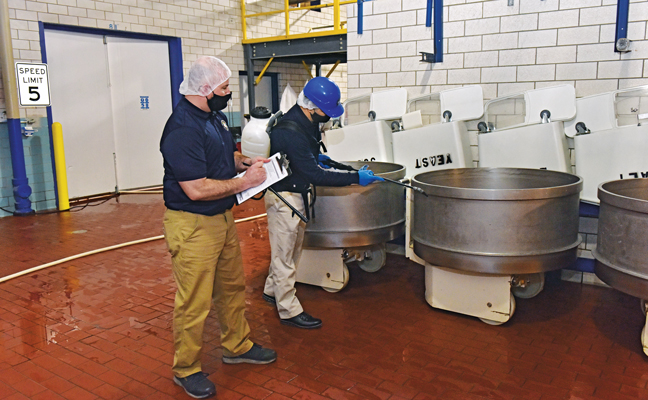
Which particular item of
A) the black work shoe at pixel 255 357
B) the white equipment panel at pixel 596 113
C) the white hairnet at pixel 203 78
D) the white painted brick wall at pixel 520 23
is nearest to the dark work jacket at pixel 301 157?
the white hairnet at pixel 203 78

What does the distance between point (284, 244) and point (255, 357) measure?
0.78m

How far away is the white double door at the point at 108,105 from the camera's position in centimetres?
783

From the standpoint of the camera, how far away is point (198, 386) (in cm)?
276

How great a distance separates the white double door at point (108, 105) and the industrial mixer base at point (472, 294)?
6334 mm

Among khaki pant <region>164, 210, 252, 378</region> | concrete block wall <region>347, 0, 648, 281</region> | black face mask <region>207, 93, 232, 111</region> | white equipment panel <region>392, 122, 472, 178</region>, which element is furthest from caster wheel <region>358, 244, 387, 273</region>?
black face mask <region>207, 93, 232, 111</region>

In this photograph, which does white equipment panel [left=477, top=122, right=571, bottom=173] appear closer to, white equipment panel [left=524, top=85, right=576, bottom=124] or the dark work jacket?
white equipment panel [left=524, top=85, right=576, bottom=124]

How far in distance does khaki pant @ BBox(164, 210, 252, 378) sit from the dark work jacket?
28.1 inches

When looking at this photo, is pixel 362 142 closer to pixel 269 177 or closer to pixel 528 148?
pixel 528 148

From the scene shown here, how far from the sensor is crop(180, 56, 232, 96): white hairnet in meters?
2.63

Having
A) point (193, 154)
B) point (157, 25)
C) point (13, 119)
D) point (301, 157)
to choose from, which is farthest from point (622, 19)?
point (157, 25)

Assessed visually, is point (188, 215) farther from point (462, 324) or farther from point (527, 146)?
point (527, 146)

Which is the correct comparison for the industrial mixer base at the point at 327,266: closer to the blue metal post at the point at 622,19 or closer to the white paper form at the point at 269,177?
the white paper form at the point at 269,177

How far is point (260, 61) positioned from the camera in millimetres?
10617

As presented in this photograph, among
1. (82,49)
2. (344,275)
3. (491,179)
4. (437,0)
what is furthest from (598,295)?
(82,49)
